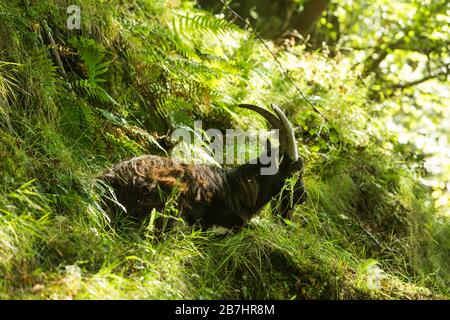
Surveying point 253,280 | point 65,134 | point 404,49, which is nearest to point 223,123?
point 65,134

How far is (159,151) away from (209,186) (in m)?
1.05

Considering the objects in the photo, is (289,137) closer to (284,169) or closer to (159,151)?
(284,169)

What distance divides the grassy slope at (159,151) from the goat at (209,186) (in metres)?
0.20

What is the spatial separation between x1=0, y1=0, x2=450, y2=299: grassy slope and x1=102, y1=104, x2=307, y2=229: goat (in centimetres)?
20

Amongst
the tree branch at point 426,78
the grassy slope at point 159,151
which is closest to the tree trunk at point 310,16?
the grassy slope at point 159,151

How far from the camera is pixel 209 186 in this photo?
226 inches

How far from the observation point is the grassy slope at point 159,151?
4.25 m

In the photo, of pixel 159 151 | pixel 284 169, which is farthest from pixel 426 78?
pixel 159 151

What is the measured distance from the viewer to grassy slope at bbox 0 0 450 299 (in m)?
4.25

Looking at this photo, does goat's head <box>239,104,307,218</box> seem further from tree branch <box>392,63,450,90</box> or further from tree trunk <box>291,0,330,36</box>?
tree branch <box>392,63,450,90</box>

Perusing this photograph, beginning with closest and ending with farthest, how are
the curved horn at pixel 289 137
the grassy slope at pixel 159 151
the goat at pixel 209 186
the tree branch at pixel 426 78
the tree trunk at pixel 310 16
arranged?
the grassy slope at pixel 159 151 → the goat at pixel 209 186 → the curved horn at pixel 289 137 → the tree trunk at pixel 310 16 → the tree branch at pixel 426 78

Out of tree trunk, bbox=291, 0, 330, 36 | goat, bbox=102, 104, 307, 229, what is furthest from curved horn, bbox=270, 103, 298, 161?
tree trunk, bbox=291, 0, 330, 36

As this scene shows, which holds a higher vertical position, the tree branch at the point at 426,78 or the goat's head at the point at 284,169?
the goat's head at the point at 284,169

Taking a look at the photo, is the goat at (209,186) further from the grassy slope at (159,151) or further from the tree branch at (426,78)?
the tree branch at (426,78)
